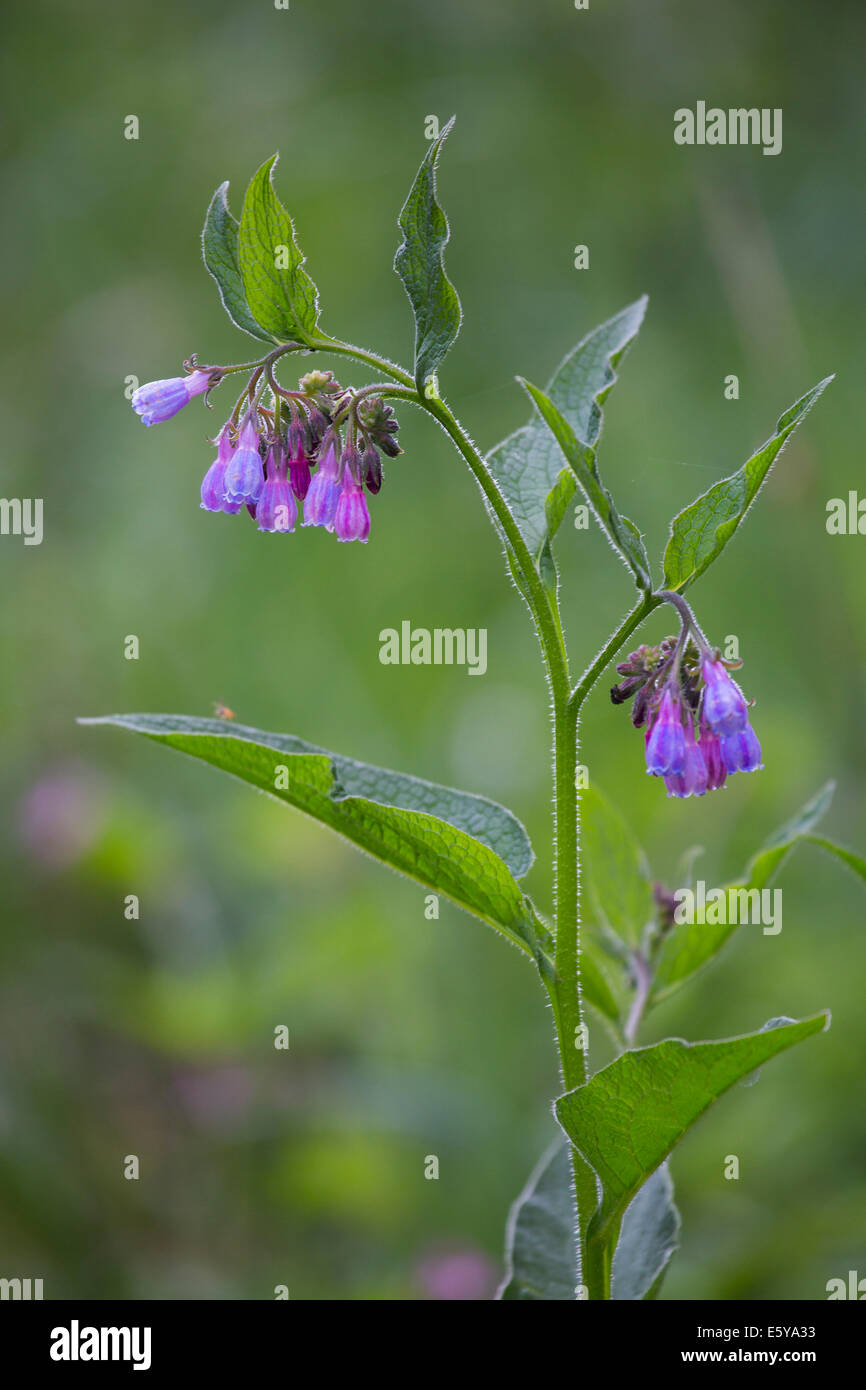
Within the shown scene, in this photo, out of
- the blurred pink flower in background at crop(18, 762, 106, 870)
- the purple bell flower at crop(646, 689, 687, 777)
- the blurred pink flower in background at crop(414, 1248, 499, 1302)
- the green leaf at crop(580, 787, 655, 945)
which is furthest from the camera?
the blurred pink flower in background at crop(18, 762, 106, 870)

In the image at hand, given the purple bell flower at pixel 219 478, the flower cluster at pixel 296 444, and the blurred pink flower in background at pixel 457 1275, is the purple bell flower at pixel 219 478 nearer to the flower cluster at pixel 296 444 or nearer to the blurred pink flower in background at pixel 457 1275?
the flower cluster at pixel 296 444

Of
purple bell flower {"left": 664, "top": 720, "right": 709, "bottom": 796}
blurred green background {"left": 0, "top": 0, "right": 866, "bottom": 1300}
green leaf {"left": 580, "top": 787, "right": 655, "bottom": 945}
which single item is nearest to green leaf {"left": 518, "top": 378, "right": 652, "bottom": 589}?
purple bell flower {"left": 664, "top": 720, "right": 709, "bottom": 796}

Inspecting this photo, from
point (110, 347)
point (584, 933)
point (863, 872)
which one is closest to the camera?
point (863, 872)

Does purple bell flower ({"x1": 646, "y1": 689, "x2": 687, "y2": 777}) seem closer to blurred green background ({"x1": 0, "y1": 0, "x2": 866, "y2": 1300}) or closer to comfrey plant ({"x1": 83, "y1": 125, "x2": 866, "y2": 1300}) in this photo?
comfrey plant ({"x1": 83, "y1": 125, "x2": 866, "y2": 1300})

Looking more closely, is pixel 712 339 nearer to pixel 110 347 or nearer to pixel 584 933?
pixel 110 347

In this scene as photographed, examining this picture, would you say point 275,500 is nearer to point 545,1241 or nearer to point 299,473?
point 299,473

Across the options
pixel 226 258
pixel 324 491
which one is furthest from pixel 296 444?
pixel 226 258
